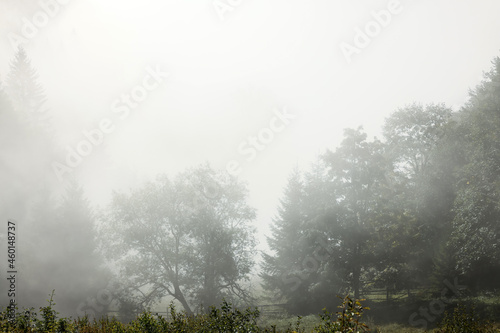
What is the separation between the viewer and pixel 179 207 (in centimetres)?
2961

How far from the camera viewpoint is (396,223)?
26.8 m

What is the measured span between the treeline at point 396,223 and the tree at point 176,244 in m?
5.10

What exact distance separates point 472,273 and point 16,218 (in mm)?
44319

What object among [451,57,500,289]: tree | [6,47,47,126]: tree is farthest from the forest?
[6,47,47,126]: tree

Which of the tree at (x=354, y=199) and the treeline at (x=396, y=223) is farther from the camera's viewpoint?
the tree at (x=354, y=199)

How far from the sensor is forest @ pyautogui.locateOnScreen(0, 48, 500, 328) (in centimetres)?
2322

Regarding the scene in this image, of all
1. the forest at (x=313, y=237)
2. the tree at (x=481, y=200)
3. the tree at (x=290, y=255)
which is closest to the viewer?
the tree at (x=481, y=200)

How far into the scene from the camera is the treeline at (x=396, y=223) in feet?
71.3

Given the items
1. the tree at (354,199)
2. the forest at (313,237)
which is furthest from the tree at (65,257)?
the tree at (354,199)

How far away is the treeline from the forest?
9cm

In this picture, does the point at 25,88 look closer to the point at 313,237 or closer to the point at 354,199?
the point at 313,237

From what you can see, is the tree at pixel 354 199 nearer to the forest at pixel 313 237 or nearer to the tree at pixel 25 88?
the forest at pixel 313 237

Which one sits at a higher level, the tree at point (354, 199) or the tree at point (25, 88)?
the tree at point (25, 88)

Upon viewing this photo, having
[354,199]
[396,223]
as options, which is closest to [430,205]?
[396,223]
